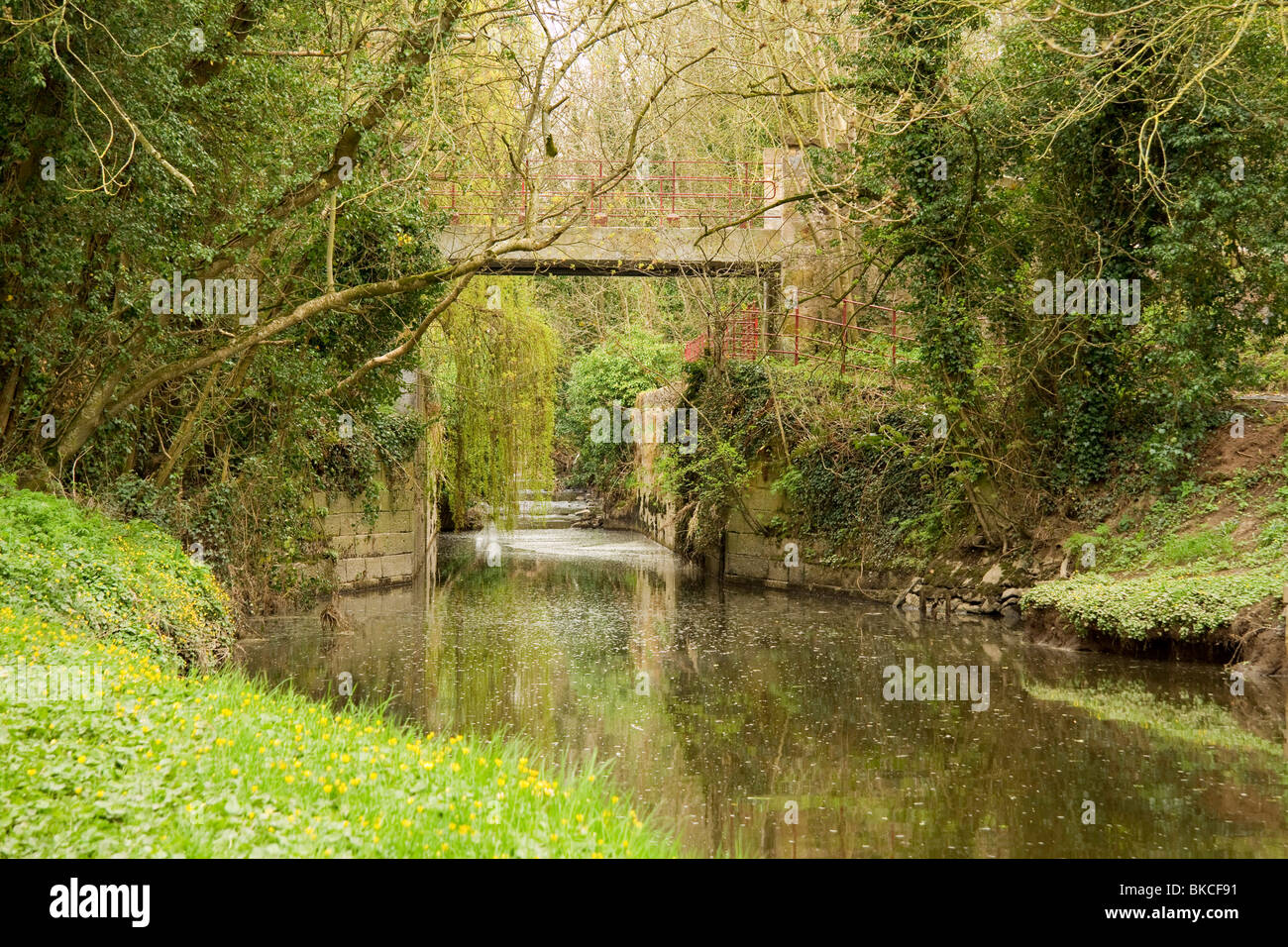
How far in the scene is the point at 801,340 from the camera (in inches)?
805

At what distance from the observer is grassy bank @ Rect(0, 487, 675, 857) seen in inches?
166

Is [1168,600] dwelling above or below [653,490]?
below

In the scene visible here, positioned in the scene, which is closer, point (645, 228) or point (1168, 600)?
point (1168, 600)

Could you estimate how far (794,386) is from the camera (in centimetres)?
1934

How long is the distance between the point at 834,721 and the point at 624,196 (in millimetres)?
8880

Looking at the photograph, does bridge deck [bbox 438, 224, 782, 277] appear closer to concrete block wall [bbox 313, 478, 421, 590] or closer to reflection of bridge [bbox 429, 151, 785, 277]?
reflection of bridge [bbox 429, 151, 785, 277]

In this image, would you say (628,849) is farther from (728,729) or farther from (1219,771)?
(1219,771)

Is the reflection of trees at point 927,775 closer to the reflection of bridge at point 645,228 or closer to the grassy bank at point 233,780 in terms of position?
the grassy bank at point 233,780

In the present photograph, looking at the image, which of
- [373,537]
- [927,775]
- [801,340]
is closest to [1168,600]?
[927,775]

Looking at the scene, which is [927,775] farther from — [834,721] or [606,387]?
[606,387]

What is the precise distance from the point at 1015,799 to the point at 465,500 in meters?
15.1

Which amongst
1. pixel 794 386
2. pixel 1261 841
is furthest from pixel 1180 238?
pixel 1261 841

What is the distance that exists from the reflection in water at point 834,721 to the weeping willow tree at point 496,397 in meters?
3.71

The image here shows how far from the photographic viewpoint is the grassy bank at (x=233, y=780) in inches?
166
